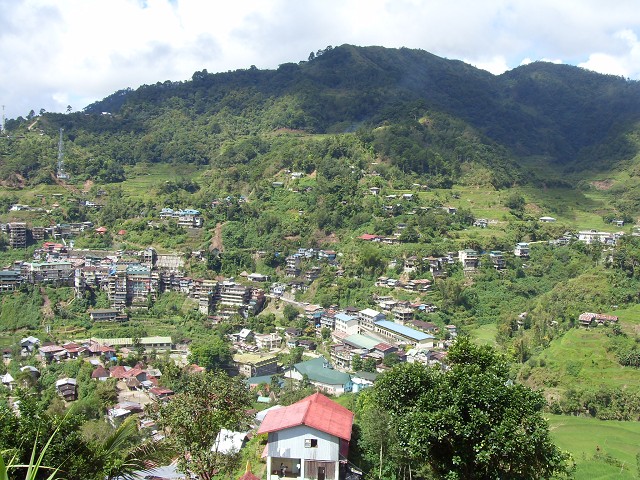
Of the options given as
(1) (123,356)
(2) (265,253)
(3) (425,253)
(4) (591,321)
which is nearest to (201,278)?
(2) (265,253)

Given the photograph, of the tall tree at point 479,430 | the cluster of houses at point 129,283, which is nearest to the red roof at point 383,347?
the cluster of houses at point 129,283

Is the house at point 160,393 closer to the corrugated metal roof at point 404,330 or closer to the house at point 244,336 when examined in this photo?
the house at point 244,336

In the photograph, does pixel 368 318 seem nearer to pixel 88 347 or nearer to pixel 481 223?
pixel 88 347

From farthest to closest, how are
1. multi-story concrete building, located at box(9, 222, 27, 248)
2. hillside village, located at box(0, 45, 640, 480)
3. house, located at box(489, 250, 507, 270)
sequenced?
multi-story concrete building, located at box(9, 222, 27, 248)
house, located at box(489, 250, 507, 270)
hillside village, located at box(0, 45, 640, 480)

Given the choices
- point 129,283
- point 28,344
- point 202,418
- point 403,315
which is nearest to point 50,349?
point 28,344

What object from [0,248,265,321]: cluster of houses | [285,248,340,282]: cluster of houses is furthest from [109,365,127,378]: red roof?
[285,248,340,282]: cluster of houses

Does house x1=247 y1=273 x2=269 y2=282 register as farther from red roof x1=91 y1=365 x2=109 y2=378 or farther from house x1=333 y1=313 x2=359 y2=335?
red roof x1=91 y1=365 x2=109 y2=378

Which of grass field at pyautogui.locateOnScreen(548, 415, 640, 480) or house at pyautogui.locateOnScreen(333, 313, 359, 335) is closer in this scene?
grass field at pyautogui.locateOnScreen(548, 415, 640, 480)
